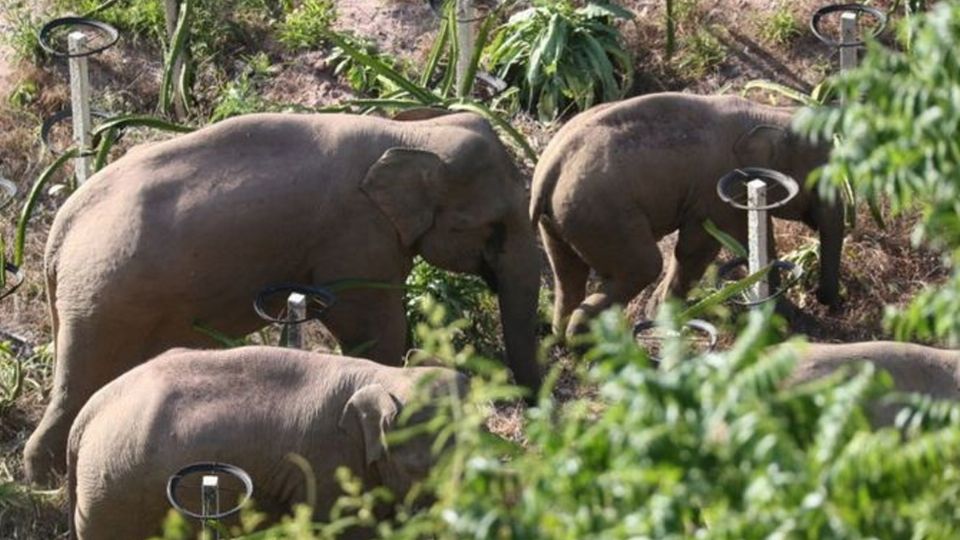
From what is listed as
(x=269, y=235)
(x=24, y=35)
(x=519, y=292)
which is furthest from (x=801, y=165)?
(x=24, y=35)

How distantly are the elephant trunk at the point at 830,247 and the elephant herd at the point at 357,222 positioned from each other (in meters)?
0.02

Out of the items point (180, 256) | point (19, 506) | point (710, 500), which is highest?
point (710, 500)

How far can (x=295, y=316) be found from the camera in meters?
12.3

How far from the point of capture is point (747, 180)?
1384 cm

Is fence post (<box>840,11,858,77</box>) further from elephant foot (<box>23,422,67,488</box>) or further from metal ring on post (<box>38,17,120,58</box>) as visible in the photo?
elephant foot (<box>23,422,67,488</box>)

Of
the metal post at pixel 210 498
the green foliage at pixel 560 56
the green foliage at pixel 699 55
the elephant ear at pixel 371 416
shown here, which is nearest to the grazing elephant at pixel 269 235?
the elephant ear at pixel 371 416

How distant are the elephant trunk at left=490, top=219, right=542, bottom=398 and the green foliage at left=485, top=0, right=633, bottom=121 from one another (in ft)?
7.77

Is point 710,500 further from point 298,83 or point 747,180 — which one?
point 298,83

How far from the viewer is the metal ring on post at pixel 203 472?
10484 millimetres

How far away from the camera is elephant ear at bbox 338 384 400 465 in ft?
36.5

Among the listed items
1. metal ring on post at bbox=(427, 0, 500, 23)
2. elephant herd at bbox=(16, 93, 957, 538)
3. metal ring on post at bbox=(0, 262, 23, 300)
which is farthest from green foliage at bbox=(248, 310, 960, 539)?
metal ring on post at bbox=(427, 0, 500, 23)

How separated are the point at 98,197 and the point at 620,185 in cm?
253

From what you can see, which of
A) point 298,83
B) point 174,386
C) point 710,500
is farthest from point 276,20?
point 710,500

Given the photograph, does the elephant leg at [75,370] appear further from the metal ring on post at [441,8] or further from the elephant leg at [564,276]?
the metal ring on post at [441,8]
